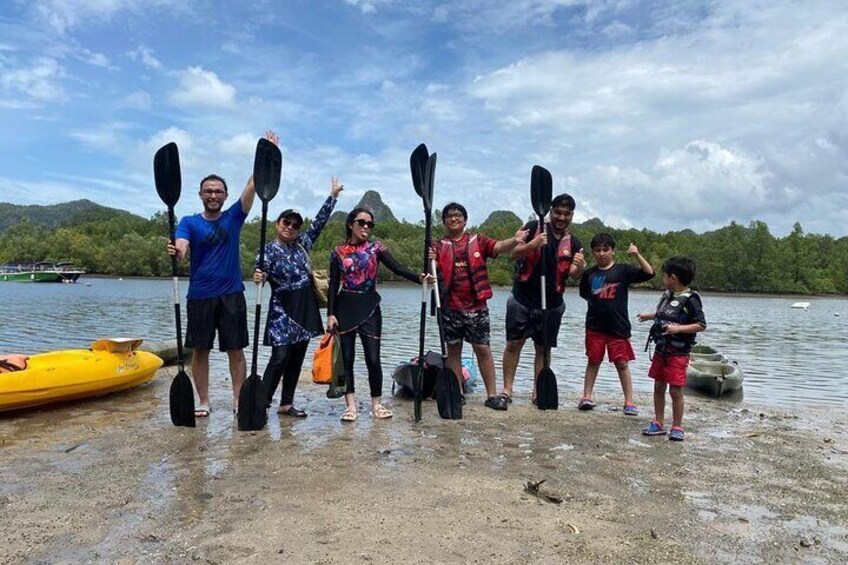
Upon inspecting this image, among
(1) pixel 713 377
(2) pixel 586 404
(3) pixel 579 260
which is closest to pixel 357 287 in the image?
(3) pixel 579 260

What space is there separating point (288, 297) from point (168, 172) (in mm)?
1739

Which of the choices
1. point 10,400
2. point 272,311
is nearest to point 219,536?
point 272,311

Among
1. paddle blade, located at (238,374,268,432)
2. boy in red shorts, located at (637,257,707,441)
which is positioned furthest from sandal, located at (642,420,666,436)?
paddle blade, located at (238,374,268,432)

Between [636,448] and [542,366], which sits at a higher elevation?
[542,366]

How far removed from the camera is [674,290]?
219 inches

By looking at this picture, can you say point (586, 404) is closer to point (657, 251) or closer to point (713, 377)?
point (713, 377)

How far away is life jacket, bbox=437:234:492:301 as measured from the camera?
6.11 meters

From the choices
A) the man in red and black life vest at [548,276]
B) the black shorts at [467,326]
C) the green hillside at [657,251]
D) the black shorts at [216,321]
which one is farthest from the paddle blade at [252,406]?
the green hillside at [657,251]

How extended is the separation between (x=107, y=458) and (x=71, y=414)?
2.18 m

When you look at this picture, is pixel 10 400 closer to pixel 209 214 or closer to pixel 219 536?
pixel 209 214

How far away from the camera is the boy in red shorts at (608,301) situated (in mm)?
6320

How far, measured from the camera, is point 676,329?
17.6ft

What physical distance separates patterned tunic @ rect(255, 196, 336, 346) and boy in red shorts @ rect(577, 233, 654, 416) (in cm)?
288

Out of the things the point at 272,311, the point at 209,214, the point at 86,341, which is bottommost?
the point at 86,341
